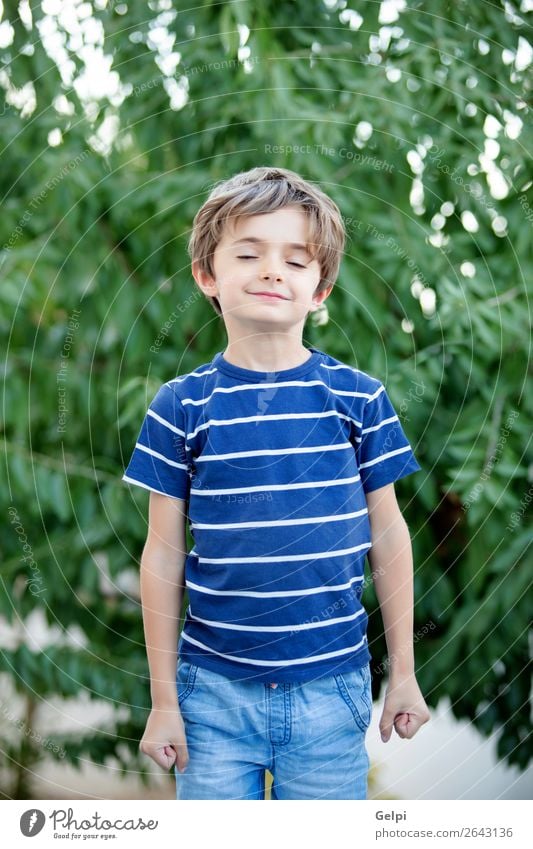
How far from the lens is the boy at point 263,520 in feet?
2.35

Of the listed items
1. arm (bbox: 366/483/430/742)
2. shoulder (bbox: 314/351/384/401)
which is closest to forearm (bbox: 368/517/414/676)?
arm (bbox: 366/483/430/742)

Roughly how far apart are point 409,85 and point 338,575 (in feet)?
1.83

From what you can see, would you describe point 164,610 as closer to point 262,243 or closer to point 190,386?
point 190,386

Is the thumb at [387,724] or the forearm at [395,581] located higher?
the forearm at [395,581]

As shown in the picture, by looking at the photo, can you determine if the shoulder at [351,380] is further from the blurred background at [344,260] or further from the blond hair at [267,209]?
the blurred background at [344,260]

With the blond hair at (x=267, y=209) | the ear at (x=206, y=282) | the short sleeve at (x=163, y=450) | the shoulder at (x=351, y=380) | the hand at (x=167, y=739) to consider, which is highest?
the blond hair at (x=267, y=209)

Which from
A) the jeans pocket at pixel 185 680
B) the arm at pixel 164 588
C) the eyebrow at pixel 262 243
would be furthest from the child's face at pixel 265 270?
the jeans pocket at pixel 185 680

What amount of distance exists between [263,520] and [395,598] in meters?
0.13

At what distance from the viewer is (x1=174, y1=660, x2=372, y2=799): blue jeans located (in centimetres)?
72

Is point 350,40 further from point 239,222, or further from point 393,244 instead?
point 239,222

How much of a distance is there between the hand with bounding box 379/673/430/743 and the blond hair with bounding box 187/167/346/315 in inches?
12.7

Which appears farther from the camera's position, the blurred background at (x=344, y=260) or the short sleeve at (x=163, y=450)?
the blurred background at (x=344, y=260)

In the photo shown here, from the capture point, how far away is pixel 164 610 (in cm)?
74

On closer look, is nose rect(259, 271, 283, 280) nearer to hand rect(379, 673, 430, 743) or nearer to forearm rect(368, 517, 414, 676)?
forearm rect(368, 517, 414, 676)
